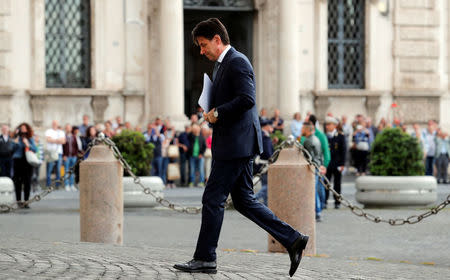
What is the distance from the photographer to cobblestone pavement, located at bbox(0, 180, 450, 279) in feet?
25.2

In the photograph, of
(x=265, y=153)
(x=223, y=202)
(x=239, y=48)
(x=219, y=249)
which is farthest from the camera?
(x=239, y=48)

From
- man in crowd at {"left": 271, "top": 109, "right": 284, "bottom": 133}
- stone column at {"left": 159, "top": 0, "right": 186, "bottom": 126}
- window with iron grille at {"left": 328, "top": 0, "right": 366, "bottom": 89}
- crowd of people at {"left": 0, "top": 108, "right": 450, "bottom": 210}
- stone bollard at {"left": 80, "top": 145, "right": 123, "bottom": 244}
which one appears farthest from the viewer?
window with iron grille at {"left": 328, "top": 0, "right": 366, "bottom": 89}

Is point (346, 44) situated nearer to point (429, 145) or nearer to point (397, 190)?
point (429, 145)

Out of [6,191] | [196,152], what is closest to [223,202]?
[6,191]

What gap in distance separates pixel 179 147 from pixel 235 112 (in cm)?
1744

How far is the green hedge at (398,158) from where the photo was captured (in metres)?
18.1

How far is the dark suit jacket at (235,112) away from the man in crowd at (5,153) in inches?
486

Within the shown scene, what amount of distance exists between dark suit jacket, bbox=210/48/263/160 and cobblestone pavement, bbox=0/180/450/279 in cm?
94

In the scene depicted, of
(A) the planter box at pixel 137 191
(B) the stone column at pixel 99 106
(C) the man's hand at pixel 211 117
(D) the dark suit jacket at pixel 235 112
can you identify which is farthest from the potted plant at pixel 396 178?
(B) the stone column at pixel 99 106

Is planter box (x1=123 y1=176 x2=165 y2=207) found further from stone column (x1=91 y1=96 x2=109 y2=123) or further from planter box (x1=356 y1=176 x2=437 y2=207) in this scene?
stone column (x1=91 y1=96 x2=109 y2=123)

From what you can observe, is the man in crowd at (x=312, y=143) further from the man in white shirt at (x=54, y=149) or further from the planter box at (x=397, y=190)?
the man in white shirt at (x=54, y=149)

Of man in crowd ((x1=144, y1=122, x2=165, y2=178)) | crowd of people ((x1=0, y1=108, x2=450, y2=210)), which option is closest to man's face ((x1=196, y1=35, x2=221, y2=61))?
crowd of people ((x1=0, y1=108, x2=450, y2=210))

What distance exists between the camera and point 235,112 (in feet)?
25.3

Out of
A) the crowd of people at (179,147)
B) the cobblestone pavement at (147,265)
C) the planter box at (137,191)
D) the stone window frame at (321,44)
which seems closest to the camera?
the cobblestone pavement at (147,265)
